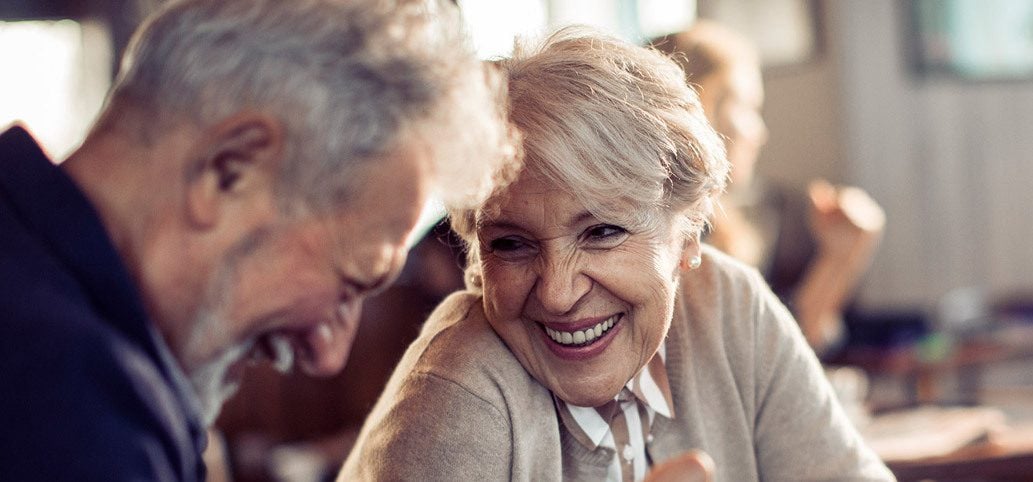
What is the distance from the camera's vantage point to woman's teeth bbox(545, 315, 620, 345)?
4.96ft

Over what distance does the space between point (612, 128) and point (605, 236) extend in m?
0.15

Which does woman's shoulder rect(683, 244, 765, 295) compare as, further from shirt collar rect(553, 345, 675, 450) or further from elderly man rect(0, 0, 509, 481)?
elderly man rect(0, 0, 509, 481)

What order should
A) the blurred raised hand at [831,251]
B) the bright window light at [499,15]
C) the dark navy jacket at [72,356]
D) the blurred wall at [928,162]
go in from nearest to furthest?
the dark navy jacket at [72,356] → the blurred raised hand at [831,251] → the bright window light at [499,15] → the blurred wall at [928,162]

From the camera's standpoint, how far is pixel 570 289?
4.86 ft

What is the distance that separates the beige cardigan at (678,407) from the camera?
1.46m

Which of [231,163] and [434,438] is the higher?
[231,163]

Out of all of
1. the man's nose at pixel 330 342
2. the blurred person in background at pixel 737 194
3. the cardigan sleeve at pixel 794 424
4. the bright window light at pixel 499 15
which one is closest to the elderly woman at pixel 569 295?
the cardigan sleeve at pixel 794 424

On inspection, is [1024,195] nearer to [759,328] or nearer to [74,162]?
[759,328]

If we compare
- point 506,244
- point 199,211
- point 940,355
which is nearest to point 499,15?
point 940,355

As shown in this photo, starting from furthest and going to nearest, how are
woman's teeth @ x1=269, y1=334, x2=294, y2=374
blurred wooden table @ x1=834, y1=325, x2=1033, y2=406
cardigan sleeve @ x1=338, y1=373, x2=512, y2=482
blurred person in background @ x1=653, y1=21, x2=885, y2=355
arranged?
blurred wooden table @ x1=834, y1=325, x2=1033, y2=406 → blurred person in background @ x1=653, y1=21, x2=885, y2=355 → cardigan sleeve @ x1=338, y1=373, x2=512, y2=482 → woman's teeth @ x1=269, y1=334, x2=294, y2=374

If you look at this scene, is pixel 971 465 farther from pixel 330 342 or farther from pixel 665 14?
pixel 665 14

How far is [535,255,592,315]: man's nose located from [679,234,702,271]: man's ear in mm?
208

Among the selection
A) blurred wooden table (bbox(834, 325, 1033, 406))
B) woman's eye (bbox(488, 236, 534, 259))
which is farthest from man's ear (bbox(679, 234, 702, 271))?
blurred wooden table (bbox(834, 325, 1033, 406))

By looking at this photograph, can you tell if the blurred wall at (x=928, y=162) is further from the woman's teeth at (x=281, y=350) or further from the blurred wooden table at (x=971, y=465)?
the woman's teeth at (x=281, y=350)
